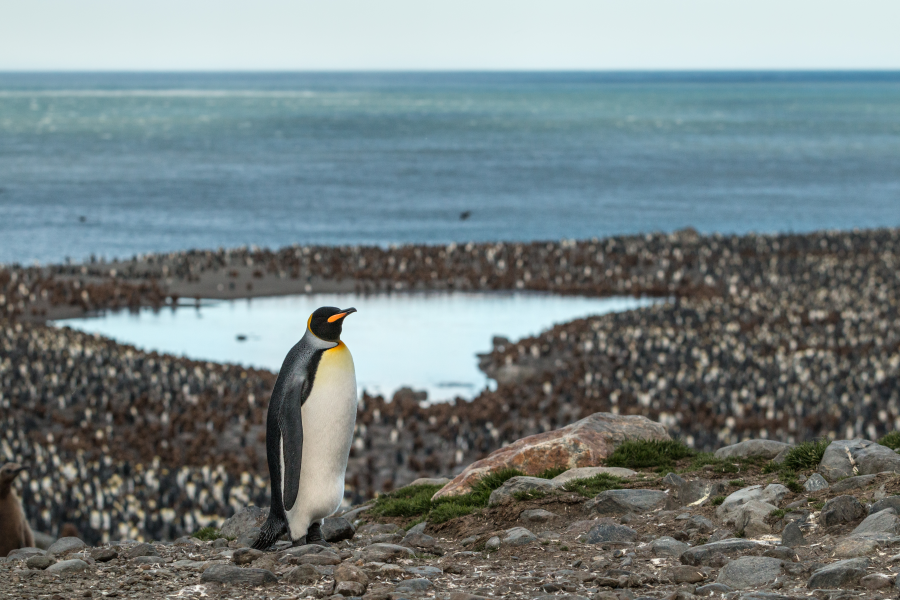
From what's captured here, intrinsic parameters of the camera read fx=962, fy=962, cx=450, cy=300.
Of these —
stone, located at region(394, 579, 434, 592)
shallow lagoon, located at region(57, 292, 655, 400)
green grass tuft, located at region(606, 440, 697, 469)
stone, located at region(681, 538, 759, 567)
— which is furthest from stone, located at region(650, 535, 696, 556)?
shallow lagoon, located at region(57, 292, 655, 400)

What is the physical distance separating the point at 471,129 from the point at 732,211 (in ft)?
276

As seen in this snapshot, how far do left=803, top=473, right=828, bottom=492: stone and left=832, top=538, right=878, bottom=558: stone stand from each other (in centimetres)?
120

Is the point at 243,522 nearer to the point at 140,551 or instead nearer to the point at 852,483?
the point at 140,551

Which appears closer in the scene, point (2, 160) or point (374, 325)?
point (374, 325)

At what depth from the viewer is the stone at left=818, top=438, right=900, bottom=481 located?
6859mm

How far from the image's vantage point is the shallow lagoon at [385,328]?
74.3ft

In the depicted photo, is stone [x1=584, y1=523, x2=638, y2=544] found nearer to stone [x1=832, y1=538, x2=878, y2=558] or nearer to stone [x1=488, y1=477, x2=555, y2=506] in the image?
stone [x1=488, y1=477, x2=555, y2=506]

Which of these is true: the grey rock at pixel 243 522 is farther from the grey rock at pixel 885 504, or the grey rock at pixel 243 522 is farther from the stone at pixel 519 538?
the grey rock at pixel 885 504

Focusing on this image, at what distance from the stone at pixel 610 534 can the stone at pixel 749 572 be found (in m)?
0.97

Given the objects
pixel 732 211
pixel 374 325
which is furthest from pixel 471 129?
pixel 374 325

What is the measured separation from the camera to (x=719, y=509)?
6484 millimetres

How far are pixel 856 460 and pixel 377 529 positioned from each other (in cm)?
365

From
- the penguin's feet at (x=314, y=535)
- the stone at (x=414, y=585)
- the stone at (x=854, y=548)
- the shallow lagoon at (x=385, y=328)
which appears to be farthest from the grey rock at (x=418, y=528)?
the shallow lagoon at (x=385, y=328)

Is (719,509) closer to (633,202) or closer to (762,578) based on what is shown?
(762,578)
